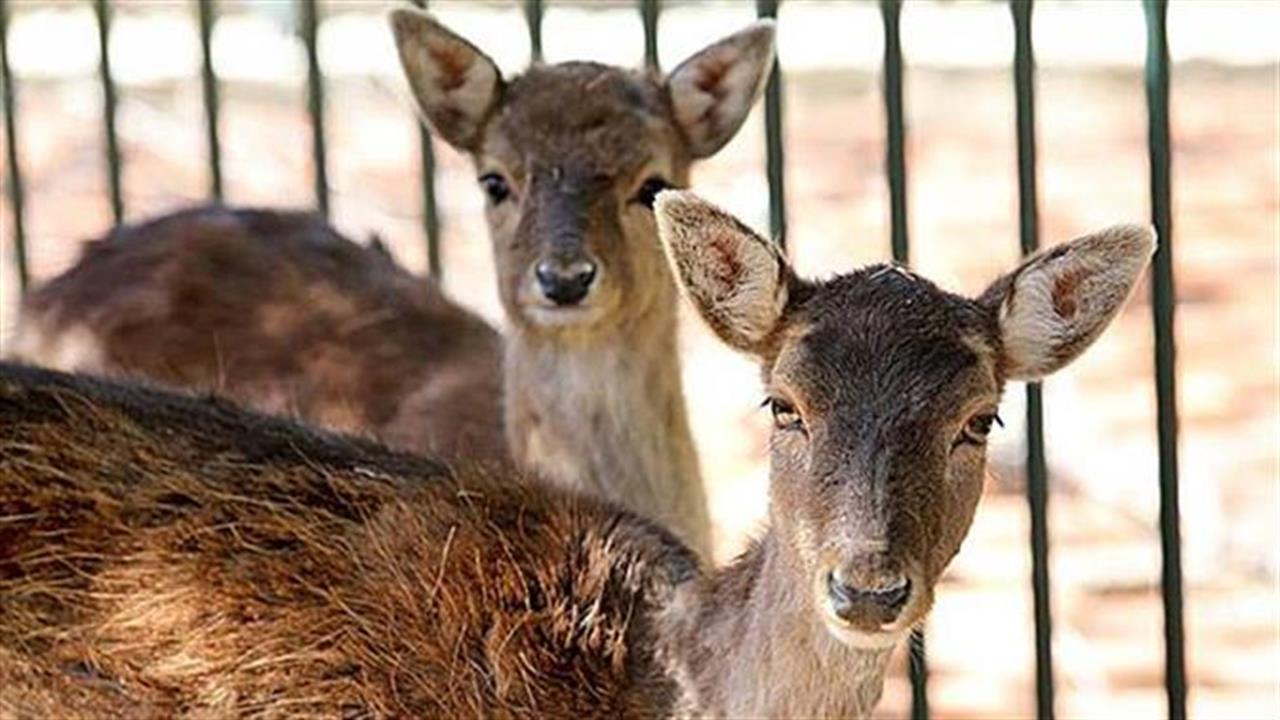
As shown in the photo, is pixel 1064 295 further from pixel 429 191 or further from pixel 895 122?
pixel 429 191

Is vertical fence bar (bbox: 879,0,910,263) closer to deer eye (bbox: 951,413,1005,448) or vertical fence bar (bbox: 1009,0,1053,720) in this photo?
vertical fence bar (bbox: 1009,0,1053,720)

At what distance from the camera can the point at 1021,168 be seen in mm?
7379

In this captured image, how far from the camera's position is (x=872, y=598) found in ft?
17.3

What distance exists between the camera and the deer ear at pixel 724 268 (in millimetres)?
5727

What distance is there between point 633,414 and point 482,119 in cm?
87

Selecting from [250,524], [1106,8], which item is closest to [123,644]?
[250,524]

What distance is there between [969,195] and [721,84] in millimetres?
7720

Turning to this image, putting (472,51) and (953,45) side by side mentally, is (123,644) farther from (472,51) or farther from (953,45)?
(953,45)

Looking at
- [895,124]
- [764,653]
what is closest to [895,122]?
[895,124]

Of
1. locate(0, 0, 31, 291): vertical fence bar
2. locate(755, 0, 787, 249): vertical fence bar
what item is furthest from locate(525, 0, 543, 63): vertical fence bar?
locate(0, 0, 31, 291): vertical fence bar

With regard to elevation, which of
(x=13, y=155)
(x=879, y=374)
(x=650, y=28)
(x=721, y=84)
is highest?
(x=650, y=28)

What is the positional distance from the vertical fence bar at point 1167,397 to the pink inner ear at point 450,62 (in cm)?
172

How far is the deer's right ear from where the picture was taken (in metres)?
7.63

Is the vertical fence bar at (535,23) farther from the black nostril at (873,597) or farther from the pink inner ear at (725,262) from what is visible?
the black nostril at (873,597)
